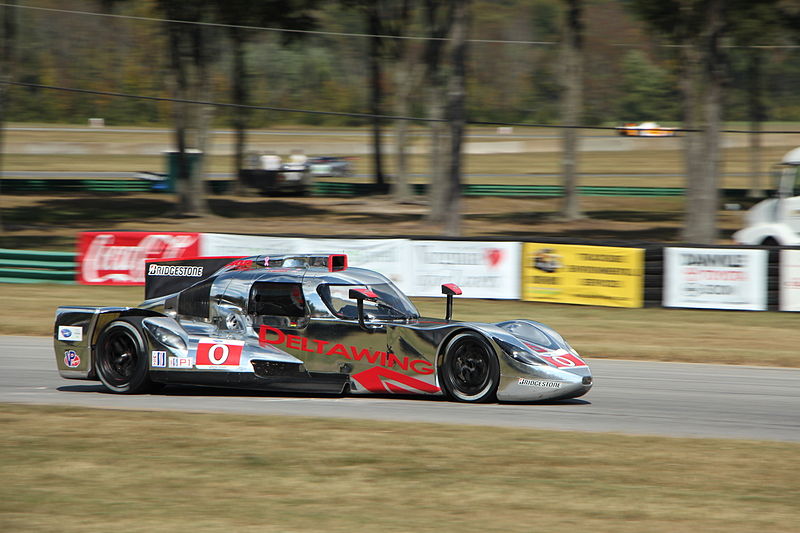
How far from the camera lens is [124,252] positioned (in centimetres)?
2200

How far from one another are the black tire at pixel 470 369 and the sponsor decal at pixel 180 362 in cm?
257

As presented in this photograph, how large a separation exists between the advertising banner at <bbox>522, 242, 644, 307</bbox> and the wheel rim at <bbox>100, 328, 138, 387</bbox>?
1003 cm

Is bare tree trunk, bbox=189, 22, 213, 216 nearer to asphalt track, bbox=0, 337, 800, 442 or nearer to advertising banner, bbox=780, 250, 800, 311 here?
advertising banner, bbox=780, 250, 800, 311

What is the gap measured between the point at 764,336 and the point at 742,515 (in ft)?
34.4

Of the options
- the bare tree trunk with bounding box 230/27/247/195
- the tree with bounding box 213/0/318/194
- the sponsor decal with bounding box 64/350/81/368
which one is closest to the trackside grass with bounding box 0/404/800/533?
the sponsor decal with bounding box 64/350/81/368

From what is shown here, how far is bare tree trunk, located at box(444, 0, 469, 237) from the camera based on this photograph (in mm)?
26141

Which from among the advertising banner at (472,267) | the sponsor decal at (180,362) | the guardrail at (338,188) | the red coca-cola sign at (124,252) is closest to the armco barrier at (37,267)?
the red coca-cola sign at (124,252)

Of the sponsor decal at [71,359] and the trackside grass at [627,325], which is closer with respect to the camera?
the sponsor decal at [71,359]

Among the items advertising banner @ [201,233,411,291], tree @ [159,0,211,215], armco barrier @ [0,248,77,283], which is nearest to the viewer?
advertising banner @ [201,233,411,291]

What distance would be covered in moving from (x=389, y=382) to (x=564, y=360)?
168 centimetres

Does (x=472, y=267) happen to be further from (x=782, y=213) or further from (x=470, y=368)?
(x=470, y=368)

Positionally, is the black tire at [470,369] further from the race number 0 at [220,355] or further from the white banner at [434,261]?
the white banner at [434,261]

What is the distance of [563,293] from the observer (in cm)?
1916

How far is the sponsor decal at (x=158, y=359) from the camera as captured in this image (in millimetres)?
10570
